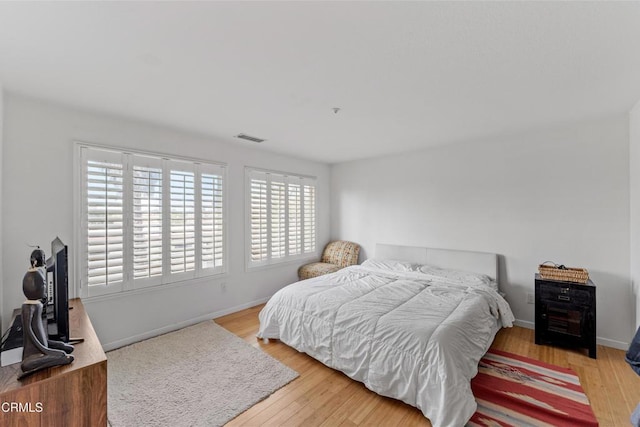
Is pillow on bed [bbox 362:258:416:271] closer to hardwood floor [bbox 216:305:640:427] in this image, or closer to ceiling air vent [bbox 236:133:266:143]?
hardwood floor [bbox 216:305:640:427]

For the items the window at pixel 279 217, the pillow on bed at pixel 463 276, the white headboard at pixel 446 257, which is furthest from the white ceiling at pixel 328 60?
the pillow on bed at pixel 463 276

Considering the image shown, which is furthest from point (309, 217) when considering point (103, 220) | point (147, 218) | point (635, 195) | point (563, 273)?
point (635, 195)

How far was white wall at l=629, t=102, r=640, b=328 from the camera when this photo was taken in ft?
8.27

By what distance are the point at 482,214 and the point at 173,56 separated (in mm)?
3811

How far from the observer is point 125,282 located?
288cm

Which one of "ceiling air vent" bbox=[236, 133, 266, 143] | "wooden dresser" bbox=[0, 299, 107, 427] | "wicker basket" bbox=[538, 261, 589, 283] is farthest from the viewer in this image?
"ceiling air vent" bbox=[236, 133, 266, 143]

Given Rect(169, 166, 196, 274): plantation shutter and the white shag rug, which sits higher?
Rect(169, 166, 196, 274): plantation shutter

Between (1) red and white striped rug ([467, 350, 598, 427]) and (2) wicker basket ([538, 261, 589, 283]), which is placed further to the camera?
(2) wicker basket ([538, 261, 589, 283])

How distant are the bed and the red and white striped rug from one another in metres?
0.27

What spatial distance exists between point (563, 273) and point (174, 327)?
4.38m

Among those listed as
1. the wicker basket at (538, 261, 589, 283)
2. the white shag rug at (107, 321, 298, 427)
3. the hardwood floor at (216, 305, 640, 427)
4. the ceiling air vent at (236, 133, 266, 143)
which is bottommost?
the hardwood floor at (216, 305, 640, 427)

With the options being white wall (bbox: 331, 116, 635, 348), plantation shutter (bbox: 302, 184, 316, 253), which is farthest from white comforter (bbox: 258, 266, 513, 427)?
plantation shutter (bbox: 302, 184, 316, 253)

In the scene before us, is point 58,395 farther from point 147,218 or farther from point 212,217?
point 212,217

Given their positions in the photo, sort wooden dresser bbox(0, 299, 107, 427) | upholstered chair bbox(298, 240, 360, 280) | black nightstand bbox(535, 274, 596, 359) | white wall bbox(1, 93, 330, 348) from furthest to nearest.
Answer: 1. upholstered chair bbox(298, 240, 360, 280)
2. black nightstand bbox(535, 274, 596, 359)
3. white wall bbox(1, 93, 330, 348)
4. wooden dresser bbox(0, 299, 107, 427)
